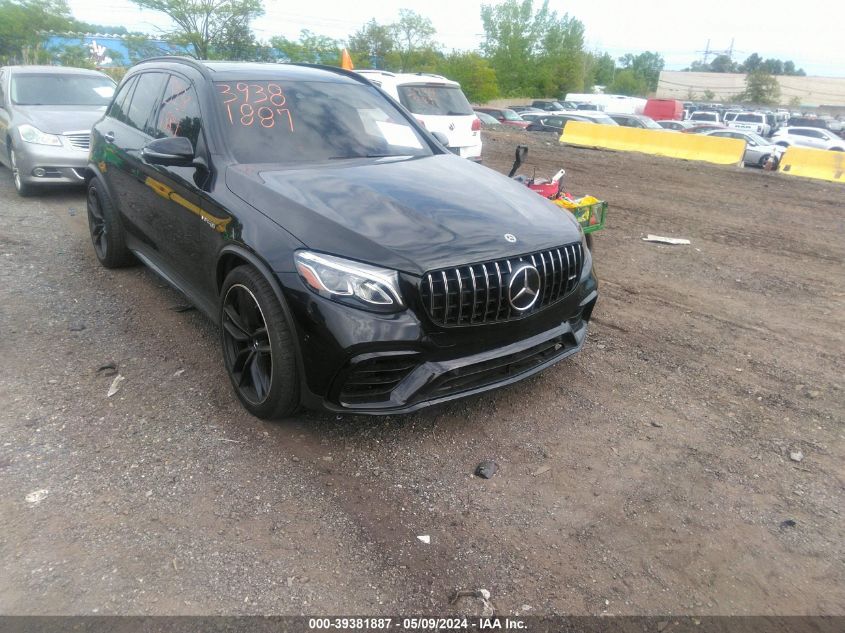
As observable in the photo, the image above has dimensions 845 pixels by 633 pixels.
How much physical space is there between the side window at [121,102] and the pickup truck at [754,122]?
3108 cm

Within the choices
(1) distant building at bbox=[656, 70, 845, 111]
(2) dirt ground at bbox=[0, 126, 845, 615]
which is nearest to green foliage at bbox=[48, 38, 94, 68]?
(2) dirt ground at bbox=[0, 126, 845, 615]

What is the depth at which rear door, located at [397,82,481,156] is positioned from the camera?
10.4 metres

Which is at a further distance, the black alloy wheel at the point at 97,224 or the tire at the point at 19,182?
the tire at the point at 19,182

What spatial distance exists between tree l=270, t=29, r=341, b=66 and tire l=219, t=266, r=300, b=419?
126 ft

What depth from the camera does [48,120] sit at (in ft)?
26.3

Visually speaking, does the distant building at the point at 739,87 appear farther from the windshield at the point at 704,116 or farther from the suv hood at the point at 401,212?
the suv hood at the point at 401,212

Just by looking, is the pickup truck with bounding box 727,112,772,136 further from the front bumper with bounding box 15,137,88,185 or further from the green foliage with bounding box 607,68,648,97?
the green foliage with bounding box 607,68,648,97

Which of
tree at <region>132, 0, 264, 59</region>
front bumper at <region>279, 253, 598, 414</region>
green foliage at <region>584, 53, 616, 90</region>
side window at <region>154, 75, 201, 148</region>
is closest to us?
front bumper at <region>279, 253, 598, 414</region>

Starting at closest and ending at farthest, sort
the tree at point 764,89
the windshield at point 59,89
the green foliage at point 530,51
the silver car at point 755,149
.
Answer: the windshield at point 59,89
the silver car at point 755,149
the green foliage at point 530,51
the tree at point 764,89

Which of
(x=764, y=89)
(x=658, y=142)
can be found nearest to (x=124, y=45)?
(x=658, y=142)

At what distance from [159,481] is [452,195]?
84.1 inches

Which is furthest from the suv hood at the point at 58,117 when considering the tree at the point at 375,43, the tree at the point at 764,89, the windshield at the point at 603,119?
the tree at the point at 764,89

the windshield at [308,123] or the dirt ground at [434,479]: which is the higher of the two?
the windshield at [308,123]

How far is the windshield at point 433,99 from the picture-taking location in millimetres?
10391
